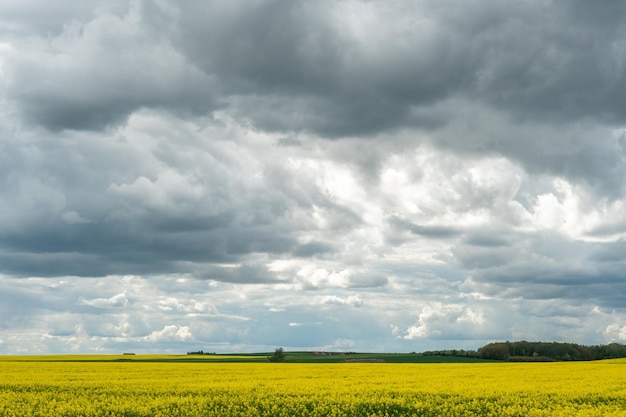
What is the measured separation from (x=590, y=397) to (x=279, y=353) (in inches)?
3673

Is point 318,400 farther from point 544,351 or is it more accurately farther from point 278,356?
point 544,351

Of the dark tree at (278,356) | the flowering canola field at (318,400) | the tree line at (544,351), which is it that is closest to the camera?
the flowering canola field at (318,400)

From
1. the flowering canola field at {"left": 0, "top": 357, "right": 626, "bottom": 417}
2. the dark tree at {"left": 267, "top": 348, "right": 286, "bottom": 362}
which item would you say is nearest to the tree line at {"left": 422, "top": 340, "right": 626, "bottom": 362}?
the dark tree at {"left": 267, "top": 348, "right": 286, "bottom": 362}

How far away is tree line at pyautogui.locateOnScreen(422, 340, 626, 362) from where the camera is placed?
137875 mm

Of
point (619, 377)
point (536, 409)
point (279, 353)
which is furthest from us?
point (279, 353)

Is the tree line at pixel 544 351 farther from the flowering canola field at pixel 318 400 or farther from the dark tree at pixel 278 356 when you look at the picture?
the flowering canola field at pixel 318 400

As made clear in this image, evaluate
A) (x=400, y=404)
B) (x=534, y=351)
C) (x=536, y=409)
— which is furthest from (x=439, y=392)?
(x=534, y=351)

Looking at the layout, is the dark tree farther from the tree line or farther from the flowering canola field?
the flowering canola field

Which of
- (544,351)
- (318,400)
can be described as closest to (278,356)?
(544,351)

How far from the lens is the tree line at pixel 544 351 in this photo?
5428 inches

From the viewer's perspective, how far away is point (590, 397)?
3509cm

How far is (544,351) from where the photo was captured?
5664 inches

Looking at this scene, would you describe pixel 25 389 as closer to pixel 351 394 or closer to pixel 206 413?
pixel 206 413

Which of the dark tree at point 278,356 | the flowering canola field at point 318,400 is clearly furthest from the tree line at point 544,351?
the flowering canola field at point 318,400
